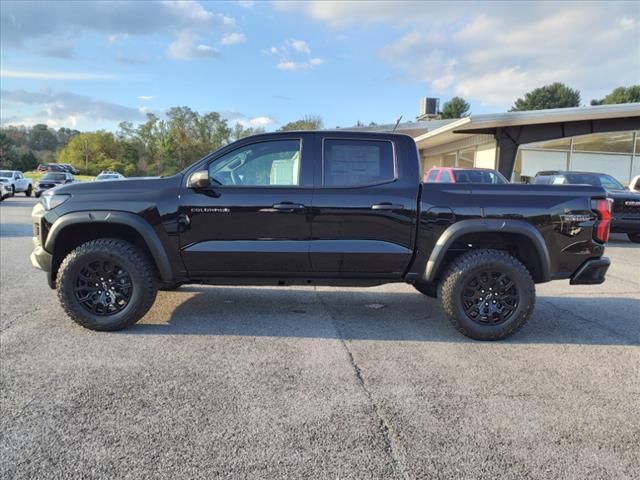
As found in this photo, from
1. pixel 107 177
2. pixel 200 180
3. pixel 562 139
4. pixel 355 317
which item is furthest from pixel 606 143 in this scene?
pixel 107 177

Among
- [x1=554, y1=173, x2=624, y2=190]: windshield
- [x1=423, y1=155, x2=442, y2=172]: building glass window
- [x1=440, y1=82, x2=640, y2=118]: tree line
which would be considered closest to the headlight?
[x1=554, y1=173, x2=624, y2=190]: windshield

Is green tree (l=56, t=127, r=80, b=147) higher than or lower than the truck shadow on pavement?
higher

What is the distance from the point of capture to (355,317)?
5227 mm

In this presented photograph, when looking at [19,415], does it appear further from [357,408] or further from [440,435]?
[440,435]

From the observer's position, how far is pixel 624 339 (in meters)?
4.71

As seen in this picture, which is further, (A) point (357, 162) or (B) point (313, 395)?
(A) point (357, 162)

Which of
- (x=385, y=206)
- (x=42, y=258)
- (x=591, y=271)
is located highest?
(x=385, y=206)

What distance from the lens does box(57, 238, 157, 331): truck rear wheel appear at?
4.46m

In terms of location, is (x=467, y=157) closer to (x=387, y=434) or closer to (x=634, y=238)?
(x=634, y=238)

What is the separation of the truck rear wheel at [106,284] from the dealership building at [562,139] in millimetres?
16103

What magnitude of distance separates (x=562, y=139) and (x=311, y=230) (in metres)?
18.6

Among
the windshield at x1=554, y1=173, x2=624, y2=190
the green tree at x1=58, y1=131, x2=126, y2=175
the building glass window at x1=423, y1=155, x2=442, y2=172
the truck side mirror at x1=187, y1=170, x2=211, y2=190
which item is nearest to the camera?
the truck side mirror at x1=187, y1=170, x2=211, y2=190

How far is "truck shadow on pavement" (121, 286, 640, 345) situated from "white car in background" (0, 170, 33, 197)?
26472 millimetres

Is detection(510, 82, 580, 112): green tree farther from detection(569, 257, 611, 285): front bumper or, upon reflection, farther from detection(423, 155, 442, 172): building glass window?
detection(569, 257, 611, 285): front bumper
